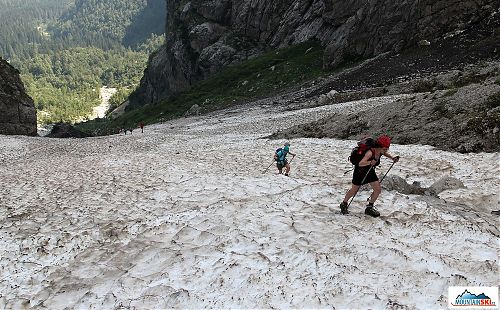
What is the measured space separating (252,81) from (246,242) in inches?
3430

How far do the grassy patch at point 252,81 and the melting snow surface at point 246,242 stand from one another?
207 ft

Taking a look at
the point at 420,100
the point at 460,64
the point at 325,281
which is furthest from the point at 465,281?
the point at 460,64

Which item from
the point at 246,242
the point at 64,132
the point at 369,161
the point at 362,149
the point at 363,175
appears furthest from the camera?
the point at 64,132

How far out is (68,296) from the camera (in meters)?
8.52

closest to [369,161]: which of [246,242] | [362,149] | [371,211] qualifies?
Answer: [362,149]

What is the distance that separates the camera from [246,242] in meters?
10.1

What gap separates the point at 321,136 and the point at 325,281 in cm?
2458

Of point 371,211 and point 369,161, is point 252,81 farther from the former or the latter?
point 369,161

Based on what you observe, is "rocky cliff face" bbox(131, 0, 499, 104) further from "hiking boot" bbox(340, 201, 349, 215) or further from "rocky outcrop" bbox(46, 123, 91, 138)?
"hiking boot" bbox(340, 201, 349, 215)

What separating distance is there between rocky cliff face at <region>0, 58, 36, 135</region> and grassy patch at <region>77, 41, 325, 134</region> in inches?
1244

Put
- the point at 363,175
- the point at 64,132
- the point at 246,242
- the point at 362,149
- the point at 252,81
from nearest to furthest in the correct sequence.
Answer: the point at 246,242
the point at 362,149
the point at 363,175
the point at 64,132
the point at 252,81

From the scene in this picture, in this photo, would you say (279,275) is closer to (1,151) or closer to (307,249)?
(307,249)

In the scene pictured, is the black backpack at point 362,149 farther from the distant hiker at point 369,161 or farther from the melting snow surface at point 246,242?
the melting snow surface at point 246,242

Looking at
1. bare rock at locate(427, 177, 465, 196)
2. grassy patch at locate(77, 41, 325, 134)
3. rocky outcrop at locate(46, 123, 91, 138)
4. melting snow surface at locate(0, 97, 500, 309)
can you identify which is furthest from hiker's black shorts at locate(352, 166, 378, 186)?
rocky outcrop at locate(46, 123, 91, 138)
